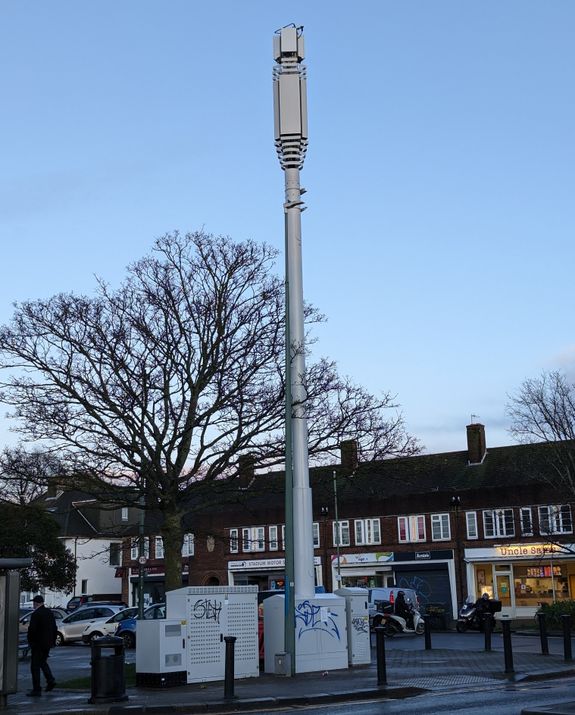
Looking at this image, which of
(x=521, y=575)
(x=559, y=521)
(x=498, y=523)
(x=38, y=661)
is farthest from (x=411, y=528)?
(x=38, y=661)

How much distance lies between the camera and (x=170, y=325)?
2178 centimetres

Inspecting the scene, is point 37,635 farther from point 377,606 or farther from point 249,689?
point 377,606

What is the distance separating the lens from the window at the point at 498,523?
56312mm

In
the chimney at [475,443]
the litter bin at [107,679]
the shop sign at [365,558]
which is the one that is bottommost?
the litter bin at [107,679]

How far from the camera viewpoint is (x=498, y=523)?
186 ft

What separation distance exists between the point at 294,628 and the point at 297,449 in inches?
153

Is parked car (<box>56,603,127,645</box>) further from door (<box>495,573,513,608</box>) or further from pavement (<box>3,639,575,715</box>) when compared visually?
door (<box>495,573,513,608</box>)

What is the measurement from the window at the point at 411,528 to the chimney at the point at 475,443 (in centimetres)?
535

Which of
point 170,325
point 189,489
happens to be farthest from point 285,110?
point 189,489

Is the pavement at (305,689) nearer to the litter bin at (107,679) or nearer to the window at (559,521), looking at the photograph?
the litter bin at (107,679)

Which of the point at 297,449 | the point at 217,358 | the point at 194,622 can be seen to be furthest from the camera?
the point at 217,358

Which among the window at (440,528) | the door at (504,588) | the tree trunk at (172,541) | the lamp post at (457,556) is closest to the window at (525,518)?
the door at (504,588)

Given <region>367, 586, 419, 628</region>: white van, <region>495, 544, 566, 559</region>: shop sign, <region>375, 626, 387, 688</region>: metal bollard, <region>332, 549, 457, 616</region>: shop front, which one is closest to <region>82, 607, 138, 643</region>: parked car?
<region>367, 586, 419, 628</region>: white van

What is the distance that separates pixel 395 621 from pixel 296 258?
19.8 metres
